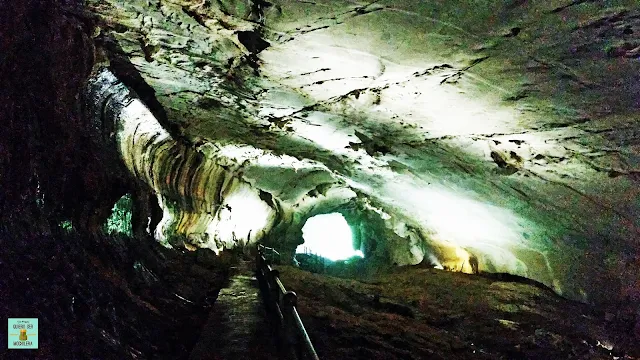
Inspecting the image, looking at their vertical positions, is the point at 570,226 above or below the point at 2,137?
below

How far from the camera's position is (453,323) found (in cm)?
688

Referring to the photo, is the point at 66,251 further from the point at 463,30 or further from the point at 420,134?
the point at 420,134

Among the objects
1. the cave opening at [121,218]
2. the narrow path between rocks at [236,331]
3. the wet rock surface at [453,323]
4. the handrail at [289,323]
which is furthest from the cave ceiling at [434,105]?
the narrow path between rocks at [236,331]

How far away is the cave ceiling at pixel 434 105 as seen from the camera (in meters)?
Answer: 4.54

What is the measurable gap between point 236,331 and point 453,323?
12.9 ft

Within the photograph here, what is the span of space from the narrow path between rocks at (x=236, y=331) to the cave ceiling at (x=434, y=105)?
10.6ft

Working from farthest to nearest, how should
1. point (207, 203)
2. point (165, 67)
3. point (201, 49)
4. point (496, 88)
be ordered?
point (207, 203) < point (165, 67) < point (201, 49) < point (496, 88)

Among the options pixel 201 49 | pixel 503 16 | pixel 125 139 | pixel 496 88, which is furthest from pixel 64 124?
pixel 496 88

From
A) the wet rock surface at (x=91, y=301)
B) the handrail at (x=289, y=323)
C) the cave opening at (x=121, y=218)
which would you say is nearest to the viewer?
the handrail at (x=289, y=323)

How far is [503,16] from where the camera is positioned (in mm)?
4203

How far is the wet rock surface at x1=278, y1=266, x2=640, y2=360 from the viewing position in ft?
17.0

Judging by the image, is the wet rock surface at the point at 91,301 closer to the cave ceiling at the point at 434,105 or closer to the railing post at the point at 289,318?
the railing post at the point at 289,318

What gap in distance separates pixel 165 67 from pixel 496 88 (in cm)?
477

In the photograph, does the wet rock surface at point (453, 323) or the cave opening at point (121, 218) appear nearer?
the wet rock surface at point (453, 323)
